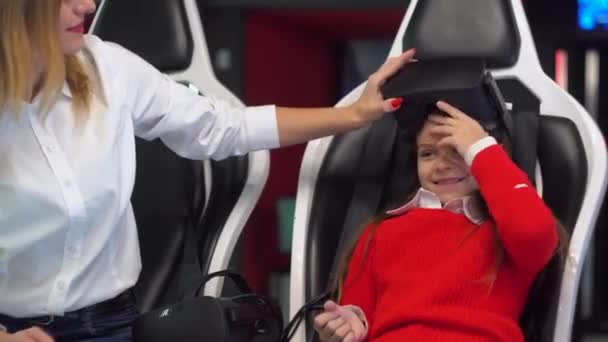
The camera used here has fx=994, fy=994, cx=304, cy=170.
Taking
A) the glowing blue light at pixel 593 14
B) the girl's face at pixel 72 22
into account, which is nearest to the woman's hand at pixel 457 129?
the girl's face at pixel 72 22

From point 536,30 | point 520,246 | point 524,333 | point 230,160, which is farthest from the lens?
point 536,30

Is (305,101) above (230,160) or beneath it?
beneath

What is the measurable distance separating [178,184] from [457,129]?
59 cm

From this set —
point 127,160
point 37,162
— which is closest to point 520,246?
point 127,160

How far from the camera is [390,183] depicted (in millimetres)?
1697

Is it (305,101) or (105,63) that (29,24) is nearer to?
(105,63)

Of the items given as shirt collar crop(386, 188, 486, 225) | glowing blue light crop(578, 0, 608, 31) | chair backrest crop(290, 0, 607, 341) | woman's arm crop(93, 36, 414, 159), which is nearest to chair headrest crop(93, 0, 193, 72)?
woman's arm crop(93, 36, 414, 159)

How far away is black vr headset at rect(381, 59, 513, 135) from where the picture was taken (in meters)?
1.49

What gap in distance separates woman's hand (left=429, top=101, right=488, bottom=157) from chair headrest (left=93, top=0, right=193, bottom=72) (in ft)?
1.92

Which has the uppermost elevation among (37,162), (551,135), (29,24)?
(29,24)

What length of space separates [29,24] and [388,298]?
0.67 metres

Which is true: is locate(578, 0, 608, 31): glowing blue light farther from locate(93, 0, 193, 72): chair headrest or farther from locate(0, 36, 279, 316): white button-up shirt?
locate(0, 36, 279, 316): white button-up shirt

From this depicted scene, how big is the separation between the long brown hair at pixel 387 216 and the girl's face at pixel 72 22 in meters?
0.53

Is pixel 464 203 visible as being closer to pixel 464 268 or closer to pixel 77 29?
pixel 464 268
